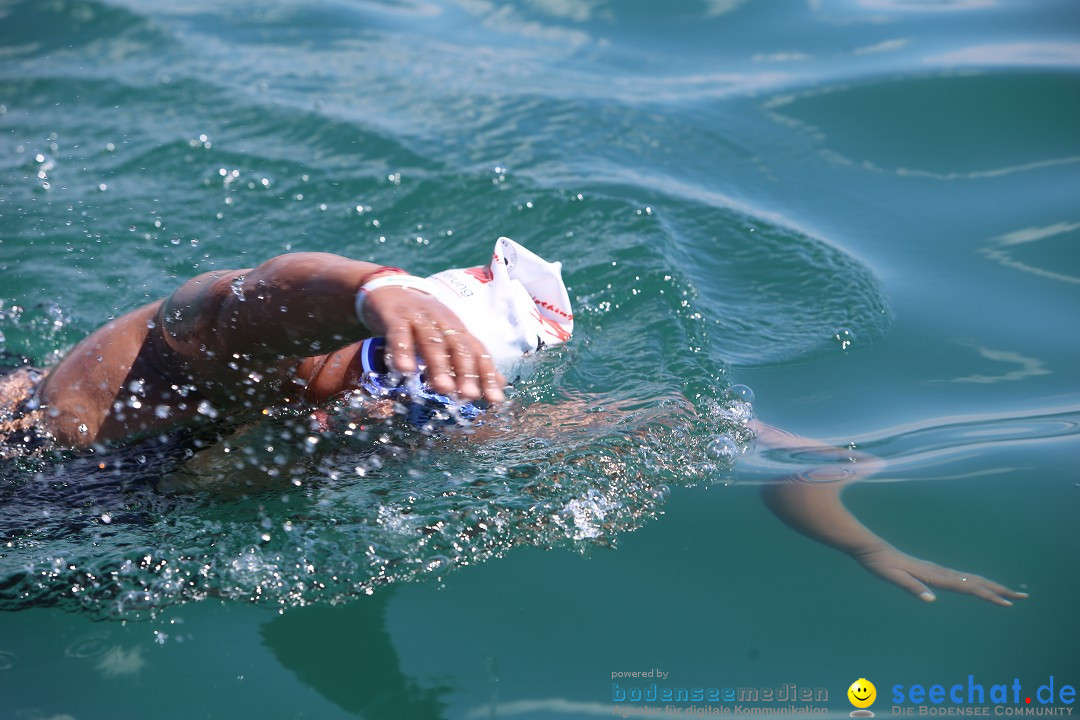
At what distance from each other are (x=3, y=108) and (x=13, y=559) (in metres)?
5.06

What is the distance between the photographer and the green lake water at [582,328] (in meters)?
2.82

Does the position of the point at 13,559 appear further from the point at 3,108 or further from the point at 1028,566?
the point at 3,108

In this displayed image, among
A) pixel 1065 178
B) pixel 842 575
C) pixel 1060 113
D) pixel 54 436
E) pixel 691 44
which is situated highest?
pixel 691 44

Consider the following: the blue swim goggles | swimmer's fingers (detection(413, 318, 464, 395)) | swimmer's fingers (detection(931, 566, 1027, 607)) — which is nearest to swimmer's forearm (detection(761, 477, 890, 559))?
swimmer's fingers (detection(931, 566, 1027, 607))

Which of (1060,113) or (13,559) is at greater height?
(1060,113)

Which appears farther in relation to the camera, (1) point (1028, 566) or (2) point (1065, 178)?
(2) point (1065, 178)

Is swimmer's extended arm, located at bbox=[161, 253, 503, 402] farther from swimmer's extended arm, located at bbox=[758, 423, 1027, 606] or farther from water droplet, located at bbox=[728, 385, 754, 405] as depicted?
water droplet, located at bbox=[728, 385, 754, 405]

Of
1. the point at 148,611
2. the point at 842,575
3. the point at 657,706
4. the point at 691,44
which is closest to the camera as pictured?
the point at 657,706

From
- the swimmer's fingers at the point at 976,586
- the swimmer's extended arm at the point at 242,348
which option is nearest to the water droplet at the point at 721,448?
the swimmer's fingers at the point at 976,586

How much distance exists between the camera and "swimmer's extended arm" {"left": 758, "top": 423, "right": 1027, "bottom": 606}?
3035 mm

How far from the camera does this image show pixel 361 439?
337cm

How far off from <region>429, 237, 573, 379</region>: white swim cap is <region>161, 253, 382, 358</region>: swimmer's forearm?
0.59 metres

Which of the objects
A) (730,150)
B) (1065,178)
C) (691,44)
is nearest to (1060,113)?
(1065,178)

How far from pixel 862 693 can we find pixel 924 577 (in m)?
0.52
